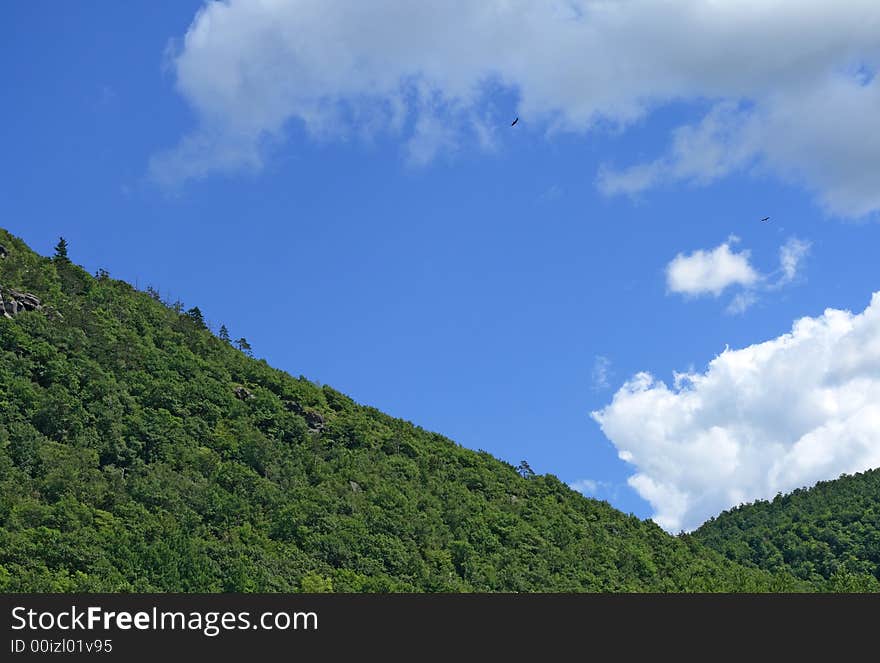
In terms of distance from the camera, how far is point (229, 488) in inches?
3735

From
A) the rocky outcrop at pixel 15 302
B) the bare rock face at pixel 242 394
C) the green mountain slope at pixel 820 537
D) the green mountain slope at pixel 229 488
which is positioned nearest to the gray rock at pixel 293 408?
the green mountain slope at pixel 229 488

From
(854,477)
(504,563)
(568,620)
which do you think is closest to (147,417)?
(504,563)

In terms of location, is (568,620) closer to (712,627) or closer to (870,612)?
(712,627)

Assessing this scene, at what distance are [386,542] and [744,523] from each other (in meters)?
114

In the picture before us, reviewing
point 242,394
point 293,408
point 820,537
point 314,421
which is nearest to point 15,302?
point 242,394

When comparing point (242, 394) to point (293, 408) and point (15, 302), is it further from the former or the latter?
point (15, 302)

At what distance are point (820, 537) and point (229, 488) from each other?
10411 centimetres

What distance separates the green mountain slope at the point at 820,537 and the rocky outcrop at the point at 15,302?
103 metres

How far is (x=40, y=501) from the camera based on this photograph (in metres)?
78.8

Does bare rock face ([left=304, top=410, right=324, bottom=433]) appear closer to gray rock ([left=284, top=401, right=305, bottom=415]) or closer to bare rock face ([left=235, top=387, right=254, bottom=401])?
gray rock ([left=284, top=401, right=305, bottom=415])

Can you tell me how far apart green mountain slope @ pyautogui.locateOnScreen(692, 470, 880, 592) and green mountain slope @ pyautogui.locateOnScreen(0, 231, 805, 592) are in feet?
62.9

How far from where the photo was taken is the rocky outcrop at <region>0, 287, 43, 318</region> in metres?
103

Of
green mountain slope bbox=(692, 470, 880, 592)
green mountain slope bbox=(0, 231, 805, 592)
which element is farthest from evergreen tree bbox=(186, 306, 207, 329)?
green mountain slope bbox=(692, 470, 880, 592)

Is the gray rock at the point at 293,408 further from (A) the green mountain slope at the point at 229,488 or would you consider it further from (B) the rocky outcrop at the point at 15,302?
(B) the rocky outcrop at the point at 15,302
